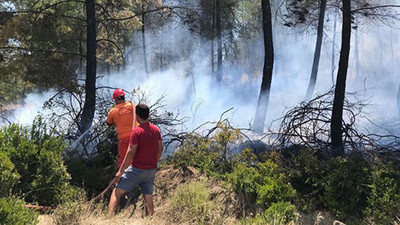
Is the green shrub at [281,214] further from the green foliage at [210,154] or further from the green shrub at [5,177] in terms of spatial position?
the green shrub at [5,177]

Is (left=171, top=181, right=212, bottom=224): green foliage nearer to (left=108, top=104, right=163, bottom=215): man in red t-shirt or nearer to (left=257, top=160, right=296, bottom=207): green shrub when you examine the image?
(left=108, top=104, right=163, bottom=215): man in red t-shirt

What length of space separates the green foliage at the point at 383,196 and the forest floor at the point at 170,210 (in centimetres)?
53

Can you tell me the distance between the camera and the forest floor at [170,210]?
399 cm

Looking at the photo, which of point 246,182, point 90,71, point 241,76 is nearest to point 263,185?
point 246,182

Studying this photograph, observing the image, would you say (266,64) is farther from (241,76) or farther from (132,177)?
(241,76)

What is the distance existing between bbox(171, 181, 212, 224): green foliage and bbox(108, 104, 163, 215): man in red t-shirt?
1.22 feet

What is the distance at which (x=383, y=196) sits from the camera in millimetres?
4500

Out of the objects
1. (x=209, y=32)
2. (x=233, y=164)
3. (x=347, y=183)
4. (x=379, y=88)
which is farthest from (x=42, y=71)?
(x=379, y=88)

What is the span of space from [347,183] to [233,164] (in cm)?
178

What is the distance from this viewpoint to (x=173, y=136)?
24.9 feet

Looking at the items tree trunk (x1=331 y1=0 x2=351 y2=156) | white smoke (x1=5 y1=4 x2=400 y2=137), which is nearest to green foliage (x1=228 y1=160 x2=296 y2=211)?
tree trunk (x1=331 y1=0 x2=351 y2=156)

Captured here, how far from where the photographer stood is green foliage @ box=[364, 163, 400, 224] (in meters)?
4.32

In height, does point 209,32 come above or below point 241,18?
below

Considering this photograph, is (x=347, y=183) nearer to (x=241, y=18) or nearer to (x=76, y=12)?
(x=76, y=12)
